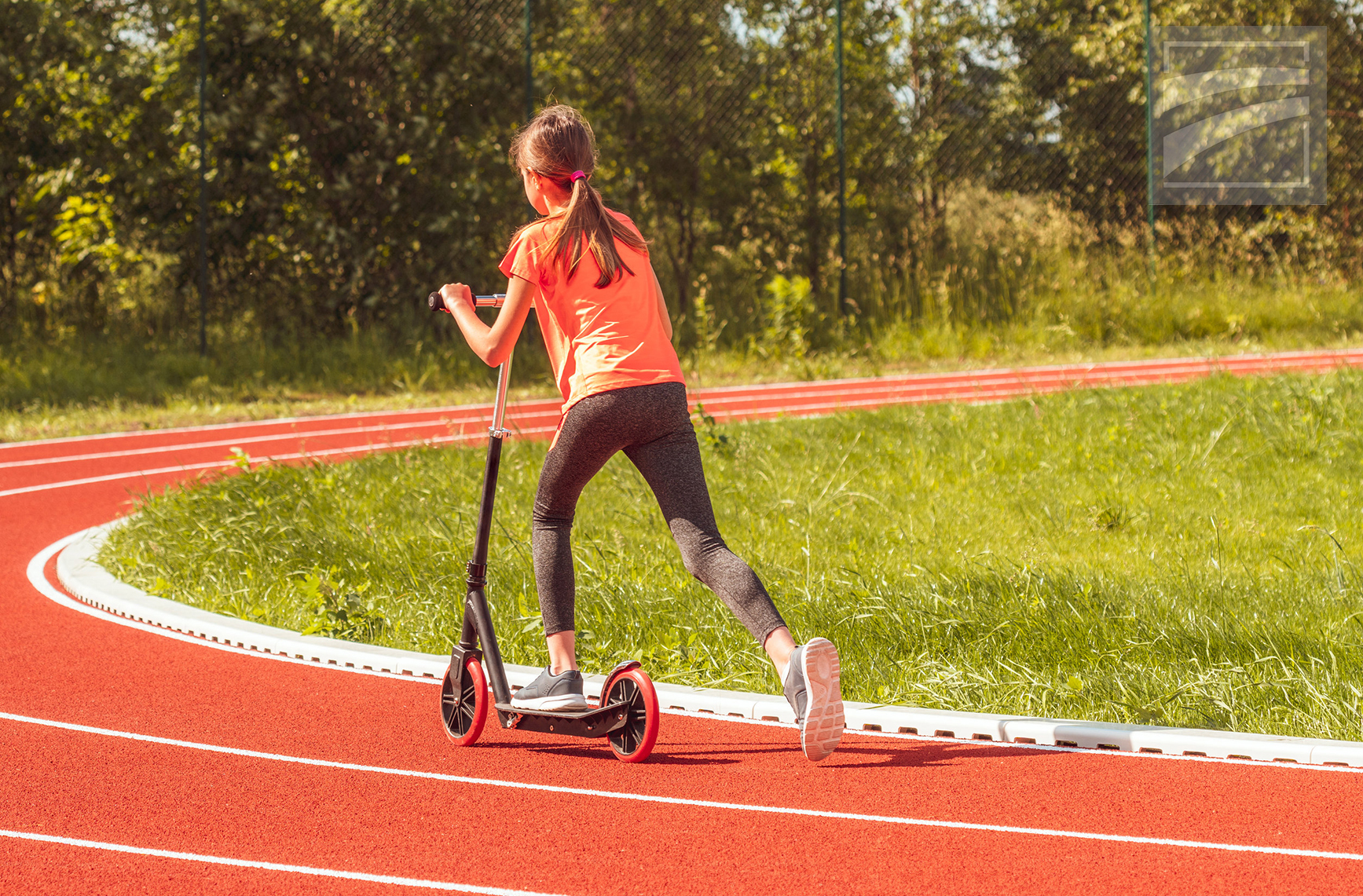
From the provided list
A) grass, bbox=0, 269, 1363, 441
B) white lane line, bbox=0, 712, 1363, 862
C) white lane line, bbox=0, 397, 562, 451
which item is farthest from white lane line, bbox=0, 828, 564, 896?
grass, bbox=0, 269, 1363, 441

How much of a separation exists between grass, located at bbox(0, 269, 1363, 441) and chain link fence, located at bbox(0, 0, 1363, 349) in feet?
1.02

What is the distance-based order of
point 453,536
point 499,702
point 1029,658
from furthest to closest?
point 453,536, point 1029,658, point 499,702

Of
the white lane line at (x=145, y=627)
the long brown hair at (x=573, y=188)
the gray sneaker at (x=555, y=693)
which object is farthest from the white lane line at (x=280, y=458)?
the long brown hair at (x=573, y=188)

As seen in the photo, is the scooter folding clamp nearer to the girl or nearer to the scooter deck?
the girl

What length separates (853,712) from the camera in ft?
16.3

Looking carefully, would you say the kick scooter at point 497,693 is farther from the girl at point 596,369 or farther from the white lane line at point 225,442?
the white lane line at point 225,442

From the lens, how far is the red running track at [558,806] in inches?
142

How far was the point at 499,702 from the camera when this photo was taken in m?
4.57

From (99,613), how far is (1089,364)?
1173cm

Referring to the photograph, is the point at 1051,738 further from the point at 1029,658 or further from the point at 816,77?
the point at 816,77

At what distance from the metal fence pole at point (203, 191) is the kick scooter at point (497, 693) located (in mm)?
12299

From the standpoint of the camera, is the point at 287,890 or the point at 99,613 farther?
the point at 99,613

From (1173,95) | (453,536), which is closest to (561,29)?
(1173,95)

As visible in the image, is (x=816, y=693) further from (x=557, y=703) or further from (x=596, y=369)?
(x=596, y=369)
